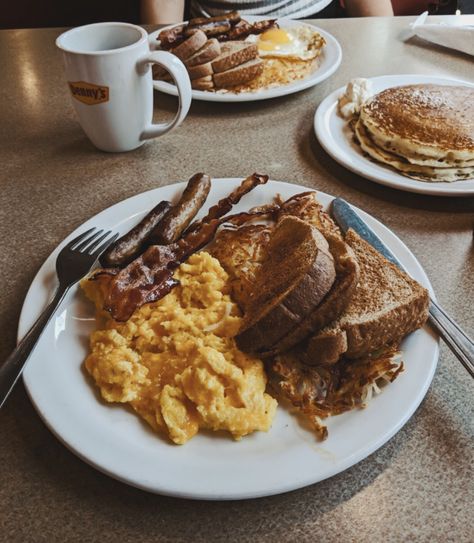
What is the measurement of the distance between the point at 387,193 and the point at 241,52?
3.33 ft

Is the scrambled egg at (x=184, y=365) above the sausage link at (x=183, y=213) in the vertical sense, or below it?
below

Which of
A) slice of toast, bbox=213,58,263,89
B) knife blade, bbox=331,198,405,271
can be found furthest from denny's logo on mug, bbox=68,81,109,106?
knife blade, bbox=331,198,405,271

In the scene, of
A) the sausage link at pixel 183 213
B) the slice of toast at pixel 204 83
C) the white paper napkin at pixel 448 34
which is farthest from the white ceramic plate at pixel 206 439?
the white paper napkin at pixel 448 34

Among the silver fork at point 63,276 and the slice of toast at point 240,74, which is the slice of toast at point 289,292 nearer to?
the silver fork at point 63,276

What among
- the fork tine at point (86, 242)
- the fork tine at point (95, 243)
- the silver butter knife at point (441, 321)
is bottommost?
the fork tine at point (95, 243)

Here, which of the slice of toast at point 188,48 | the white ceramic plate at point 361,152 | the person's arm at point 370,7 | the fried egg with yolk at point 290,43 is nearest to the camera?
the white ceramic plate at point 361,152

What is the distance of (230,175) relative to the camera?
1.70 meters

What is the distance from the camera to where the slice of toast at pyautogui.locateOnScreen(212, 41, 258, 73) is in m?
2.09

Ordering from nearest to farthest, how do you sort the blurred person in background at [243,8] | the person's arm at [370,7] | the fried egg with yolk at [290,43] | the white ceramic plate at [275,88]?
1. the white ceramic plate at [275,88]
2. the fried egg with yolk at [290,43]
3. the blurred person in background at [243,8]
4. the person's arm at [370,7]

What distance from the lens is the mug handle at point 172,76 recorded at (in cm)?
158

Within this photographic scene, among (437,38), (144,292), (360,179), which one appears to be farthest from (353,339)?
(437,38)

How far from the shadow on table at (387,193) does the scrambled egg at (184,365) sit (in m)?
0.72

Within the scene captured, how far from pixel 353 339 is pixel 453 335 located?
219 mm

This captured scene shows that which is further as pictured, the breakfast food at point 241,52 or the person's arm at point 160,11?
the person's arm at point 160,11
